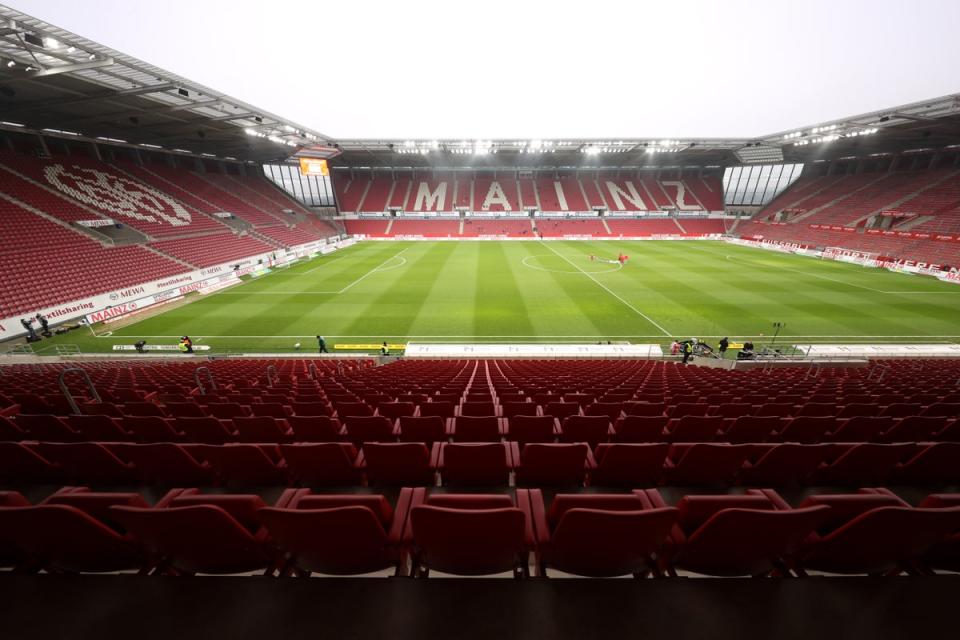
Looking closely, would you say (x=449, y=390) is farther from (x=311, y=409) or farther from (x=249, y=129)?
(x=249, y=129)

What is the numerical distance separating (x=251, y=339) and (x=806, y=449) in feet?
74.3

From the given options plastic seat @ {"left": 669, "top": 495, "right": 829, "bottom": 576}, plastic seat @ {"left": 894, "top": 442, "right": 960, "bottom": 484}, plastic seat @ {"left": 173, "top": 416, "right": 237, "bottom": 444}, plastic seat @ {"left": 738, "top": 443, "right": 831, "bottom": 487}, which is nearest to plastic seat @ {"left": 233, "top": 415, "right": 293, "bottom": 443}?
plastic seat @ {"left": 173, "top": 416, "right": 237, "bottom": 444}

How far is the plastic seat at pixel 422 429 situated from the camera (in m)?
4.94

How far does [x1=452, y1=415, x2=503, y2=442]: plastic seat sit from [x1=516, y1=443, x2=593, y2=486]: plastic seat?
1.20 meters

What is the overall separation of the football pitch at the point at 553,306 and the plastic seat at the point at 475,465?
1552cm

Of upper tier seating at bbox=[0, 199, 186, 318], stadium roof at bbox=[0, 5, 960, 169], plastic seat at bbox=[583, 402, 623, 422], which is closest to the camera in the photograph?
plastic seat at bbox=[583, 402, 623, 422]

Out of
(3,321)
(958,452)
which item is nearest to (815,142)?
(958,452)

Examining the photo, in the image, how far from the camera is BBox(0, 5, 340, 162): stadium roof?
55.3 ft

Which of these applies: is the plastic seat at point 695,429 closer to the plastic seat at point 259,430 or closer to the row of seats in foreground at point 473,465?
the row of seats in foreground at point 473,465

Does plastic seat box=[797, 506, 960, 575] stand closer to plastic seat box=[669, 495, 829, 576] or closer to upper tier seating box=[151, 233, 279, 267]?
plastic seat box=[669, 495, 829, 576]

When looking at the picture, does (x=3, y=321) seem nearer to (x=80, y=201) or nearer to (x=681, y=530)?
(x=80, y=201)

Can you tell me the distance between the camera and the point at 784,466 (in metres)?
3.80

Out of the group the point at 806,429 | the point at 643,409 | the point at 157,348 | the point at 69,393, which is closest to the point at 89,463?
the point at 69,393

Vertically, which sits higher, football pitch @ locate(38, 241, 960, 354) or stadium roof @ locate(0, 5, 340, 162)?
stadium roof @ locate(0, 5, 340, 162)
